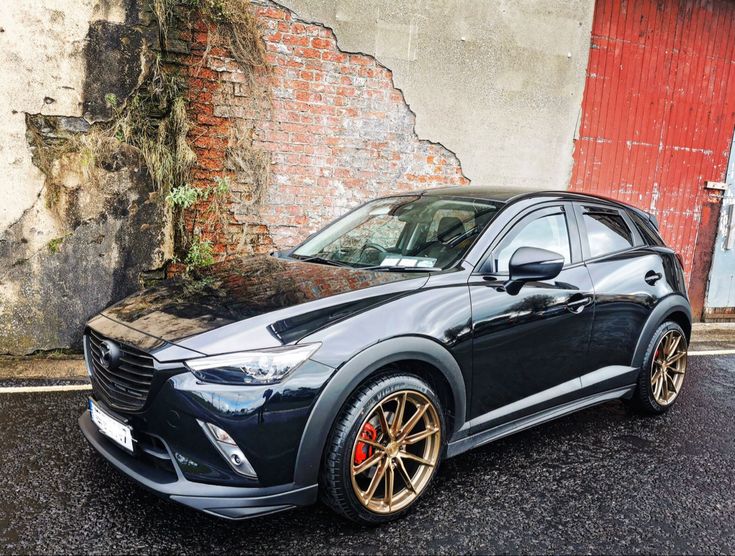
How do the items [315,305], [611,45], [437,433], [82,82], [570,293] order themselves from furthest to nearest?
1. [611,45]
2. [82,82]
3. [570,293]
4. [437,433]
5. [315,305]

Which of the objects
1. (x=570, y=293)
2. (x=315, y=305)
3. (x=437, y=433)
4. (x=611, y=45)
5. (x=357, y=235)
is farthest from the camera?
(x=611, y=45)

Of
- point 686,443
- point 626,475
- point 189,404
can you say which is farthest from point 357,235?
point 686,443

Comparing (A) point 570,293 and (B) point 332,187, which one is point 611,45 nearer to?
(B) point 332,187

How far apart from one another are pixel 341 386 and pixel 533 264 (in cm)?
127

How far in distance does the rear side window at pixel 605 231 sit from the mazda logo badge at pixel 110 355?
9.45 feet

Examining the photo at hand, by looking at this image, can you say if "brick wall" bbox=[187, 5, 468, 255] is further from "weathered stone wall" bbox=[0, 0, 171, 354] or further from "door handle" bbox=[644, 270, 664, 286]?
"door handle" bbox=[644, 270, 664, 286]

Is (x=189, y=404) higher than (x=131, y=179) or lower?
lower

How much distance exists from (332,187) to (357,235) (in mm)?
2718

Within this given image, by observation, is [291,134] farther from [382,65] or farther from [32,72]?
[32,72]

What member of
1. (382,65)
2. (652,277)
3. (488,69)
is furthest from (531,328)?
(488,69)

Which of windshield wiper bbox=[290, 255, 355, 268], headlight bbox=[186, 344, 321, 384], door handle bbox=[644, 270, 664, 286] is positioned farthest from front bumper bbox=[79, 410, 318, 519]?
door handle bbox=[644, 270, 664, 286]

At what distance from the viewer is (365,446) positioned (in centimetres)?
262

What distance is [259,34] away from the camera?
586 cm

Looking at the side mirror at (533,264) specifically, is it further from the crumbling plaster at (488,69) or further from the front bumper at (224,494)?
the crumbling plaster at (488,69)
